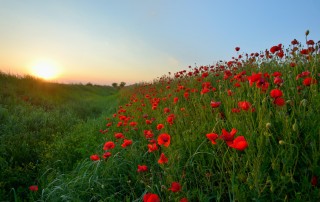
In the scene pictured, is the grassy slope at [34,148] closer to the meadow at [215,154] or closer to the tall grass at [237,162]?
the meadow at [215,154]

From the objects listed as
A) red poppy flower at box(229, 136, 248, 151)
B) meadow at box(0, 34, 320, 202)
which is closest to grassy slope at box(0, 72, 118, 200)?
meadow at box(0, 34, 320, 202)

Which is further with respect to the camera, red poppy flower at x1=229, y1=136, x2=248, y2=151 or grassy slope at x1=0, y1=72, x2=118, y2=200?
grassy slope at x1=0, y1=72, x2=118, y2=200

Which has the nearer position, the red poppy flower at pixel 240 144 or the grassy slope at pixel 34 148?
the red poppy flower at pixel 240 144

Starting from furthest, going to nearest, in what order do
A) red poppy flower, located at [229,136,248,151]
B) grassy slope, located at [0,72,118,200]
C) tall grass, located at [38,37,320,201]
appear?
grassy slope, located at [0,72,118,200]
tall grass, located at [38,37,320,201]
red poppy flower, located at [229,136,248,151]

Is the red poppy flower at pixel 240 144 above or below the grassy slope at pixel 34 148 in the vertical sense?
above

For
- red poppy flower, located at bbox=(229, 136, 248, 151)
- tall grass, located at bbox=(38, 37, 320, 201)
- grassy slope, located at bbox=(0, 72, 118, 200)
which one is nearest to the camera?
red poppy flower, located at bbox=(229, 136, 248, 151)

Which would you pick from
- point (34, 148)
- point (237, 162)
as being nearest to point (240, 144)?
point (237, 162)

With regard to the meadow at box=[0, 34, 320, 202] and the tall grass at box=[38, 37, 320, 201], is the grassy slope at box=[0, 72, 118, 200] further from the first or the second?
the tall grass at box=[38, 37, 320, 201]

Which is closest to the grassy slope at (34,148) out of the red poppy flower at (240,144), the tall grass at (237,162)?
the tall grass at (237,162)

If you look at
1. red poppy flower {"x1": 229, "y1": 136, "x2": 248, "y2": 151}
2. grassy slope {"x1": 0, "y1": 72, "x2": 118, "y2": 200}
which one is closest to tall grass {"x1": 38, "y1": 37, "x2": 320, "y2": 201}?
red poppy flower {"x1": 229, "y1": 136, "x2": 248, "y2": 151}

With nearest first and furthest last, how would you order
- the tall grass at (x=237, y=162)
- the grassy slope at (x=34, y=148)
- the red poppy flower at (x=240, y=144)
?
the red poppy flower at (x=240, y=144), the tall grass at (x=237, y=162), the grassy slope at (x=34, y=148)

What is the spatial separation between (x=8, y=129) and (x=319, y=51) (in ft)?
20.6

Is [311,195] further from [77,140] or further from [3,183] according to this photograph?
[77,140]

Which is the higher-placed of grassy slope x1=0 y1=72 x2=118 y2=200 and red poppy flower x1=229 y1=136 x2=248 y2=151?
red poppy flower x1=229 y1=136 x2=248 y2=151
